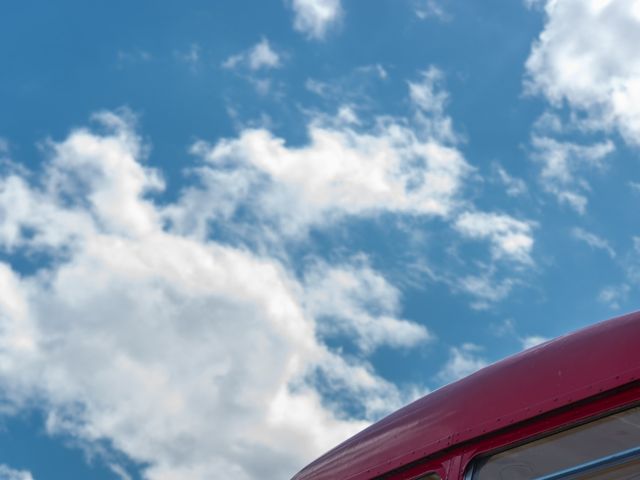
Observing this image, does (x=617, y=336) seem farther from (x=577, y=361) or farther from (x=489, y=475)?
(x=489, y=475)

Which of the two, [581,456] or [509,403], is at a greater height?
[509,403]

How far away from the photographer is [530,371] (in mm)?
4609

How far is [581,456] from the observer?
12.9 feet

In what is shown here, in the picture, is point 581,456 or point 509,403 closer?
point 581,456

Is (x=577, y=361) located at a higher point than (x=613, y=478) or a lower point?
higher

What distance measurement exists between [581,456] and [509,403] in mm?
627

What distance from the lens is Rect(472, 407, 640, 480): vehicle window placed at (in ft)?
12.3

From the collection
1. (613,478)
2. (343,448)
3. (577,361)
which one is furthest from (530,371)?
(343,448)

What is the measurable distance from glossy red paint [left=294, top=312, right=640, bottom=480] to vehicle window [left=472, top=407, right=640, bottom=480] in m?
0.07

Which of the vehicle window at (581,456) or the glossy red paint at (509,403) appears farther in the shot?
the glossy red paint at (509,403)

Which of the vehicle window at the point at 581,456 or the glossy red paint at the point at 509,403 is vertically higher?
the glossy red paint at the point at 509,403

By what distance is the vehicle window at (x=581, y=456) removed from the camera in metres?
3.75

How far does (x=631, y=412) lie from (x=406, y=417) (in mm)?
1878

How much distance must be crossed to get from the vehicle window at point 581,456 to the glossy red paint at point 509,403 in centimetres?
7
